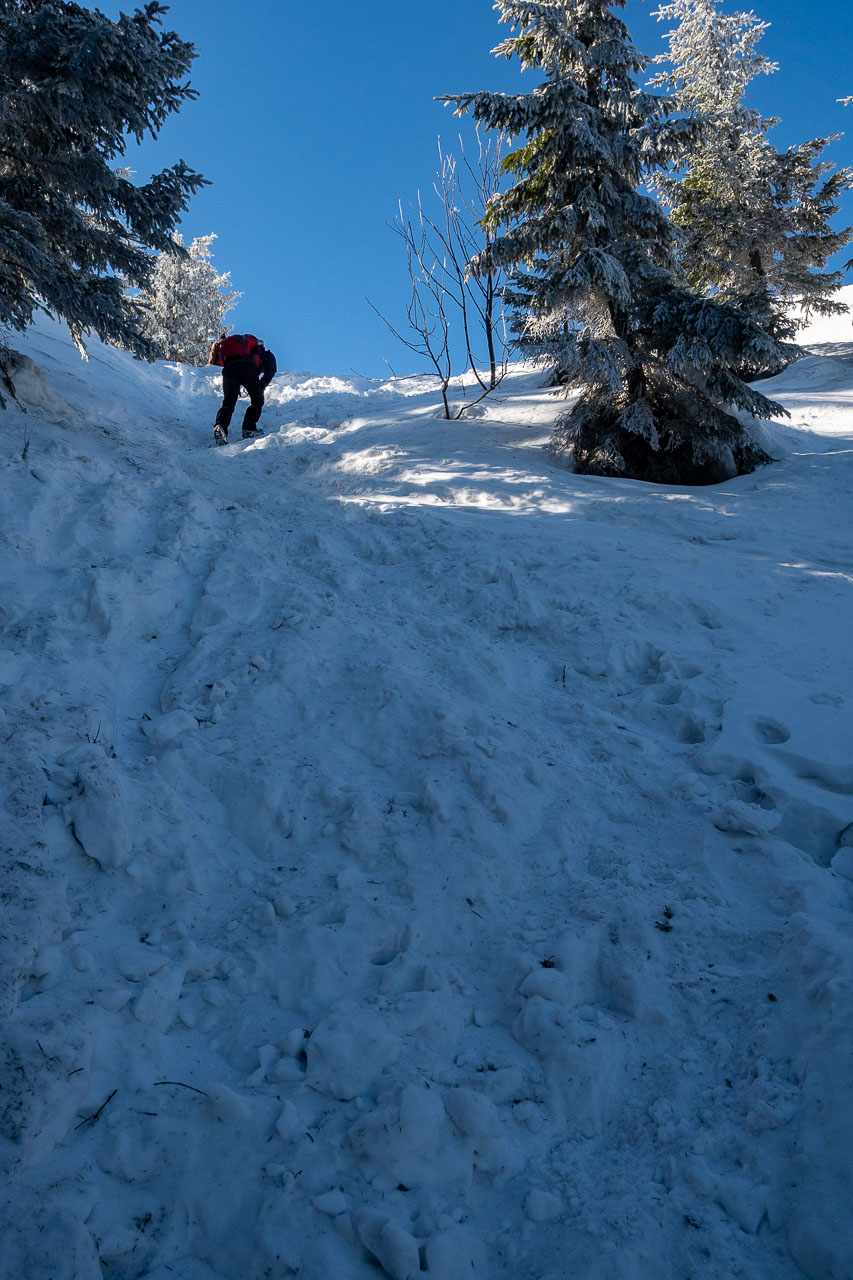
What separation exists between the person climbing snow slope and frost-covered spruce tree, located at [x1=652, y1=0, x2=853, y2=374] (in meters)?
13.3

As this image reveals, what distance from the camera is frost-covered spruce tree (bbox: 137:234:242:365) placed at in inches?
1093

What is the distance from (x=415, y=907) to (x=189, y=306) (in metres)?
32.6

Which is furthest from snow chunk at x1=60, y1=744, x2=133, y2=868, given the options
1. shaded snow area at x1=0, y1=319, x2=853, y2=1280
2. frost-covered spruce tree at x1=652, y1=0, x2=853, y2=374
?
frost-covered spruce tree at x1=652, y1=0, x2=853, y2=374

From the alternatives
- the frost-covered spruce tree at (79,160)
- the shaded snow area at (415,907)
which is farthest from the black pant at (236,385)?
the shaded snow area at (415,907)

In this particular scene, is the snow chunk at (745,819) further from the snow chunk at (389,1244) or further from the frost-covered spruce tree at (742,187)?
the frost-covered spruce tree at (742,187)

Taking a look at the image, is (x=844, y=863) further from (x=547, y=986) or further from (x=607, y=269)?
(x=607, y=269)

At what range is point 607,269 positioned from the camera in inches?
342

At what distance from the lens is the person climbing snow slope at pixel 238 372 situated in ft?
37.5

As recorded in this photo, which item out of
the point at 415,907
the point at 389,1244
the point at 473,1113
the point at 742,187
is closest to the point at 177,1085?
the point at 389,1244

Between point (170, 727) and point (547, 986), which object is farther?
point (170, 727)

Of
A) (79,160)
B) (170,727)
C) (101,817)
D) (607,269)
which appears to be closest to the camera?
(101,817)

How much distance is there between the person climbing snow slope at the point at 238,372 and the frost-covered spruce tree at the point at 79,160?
2895 millimetres

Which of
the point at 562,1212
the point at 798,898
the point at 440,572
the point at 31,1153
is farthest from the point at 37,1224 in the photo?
the point at 440,572

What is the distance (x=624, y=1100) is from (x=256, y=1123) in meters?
1.21
